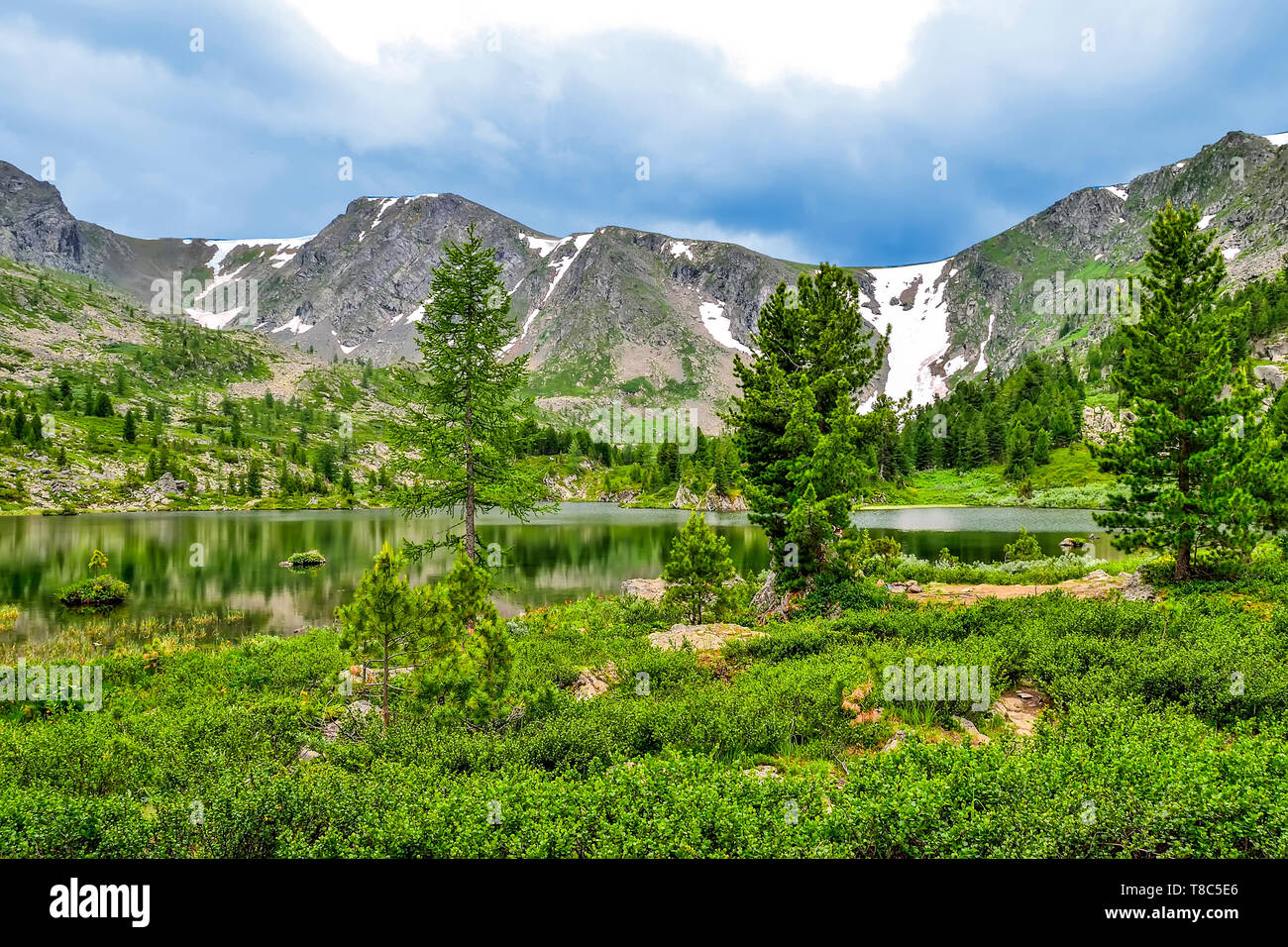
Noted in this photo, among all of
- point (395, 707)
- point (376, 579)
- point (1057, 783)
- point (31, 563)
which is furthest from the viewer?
point (31, 563)

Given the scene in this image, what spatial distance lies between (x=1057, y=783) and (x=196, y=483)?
554 feet

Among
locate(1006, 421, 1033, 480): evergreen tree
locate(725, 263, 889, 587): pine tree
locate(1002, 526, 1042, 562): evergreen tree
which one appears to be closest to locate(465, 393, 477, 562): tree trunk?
locate(725, 263, 889, 587): pine tree

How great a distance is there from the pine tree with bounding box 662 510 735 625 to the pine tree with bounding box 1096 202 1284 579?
13982 mm

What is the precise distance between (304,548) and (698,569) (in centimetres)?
4737

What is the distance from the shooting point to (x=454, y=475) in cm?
2292

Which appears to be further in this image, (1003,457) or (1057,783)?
(1003,457)

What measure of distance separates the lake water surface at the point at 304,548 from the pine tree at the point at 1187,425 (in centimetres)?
2356

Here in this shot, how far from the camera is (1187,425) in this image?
1917 centimetres

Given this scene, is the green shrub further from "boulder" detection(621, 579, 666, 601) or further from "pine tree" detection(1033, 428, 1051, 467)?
"pine tree" detection(1033, 428, 1051, 467)

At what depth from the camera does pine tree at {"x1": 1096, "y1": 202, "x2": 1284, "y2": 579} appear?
727 inches

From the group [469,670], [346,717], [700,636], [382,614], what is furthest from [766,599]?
[346,717]

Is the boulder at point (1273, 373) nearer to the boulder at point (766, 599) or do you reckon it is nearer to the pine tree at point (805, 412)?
the pine tree at point (805, 412)
